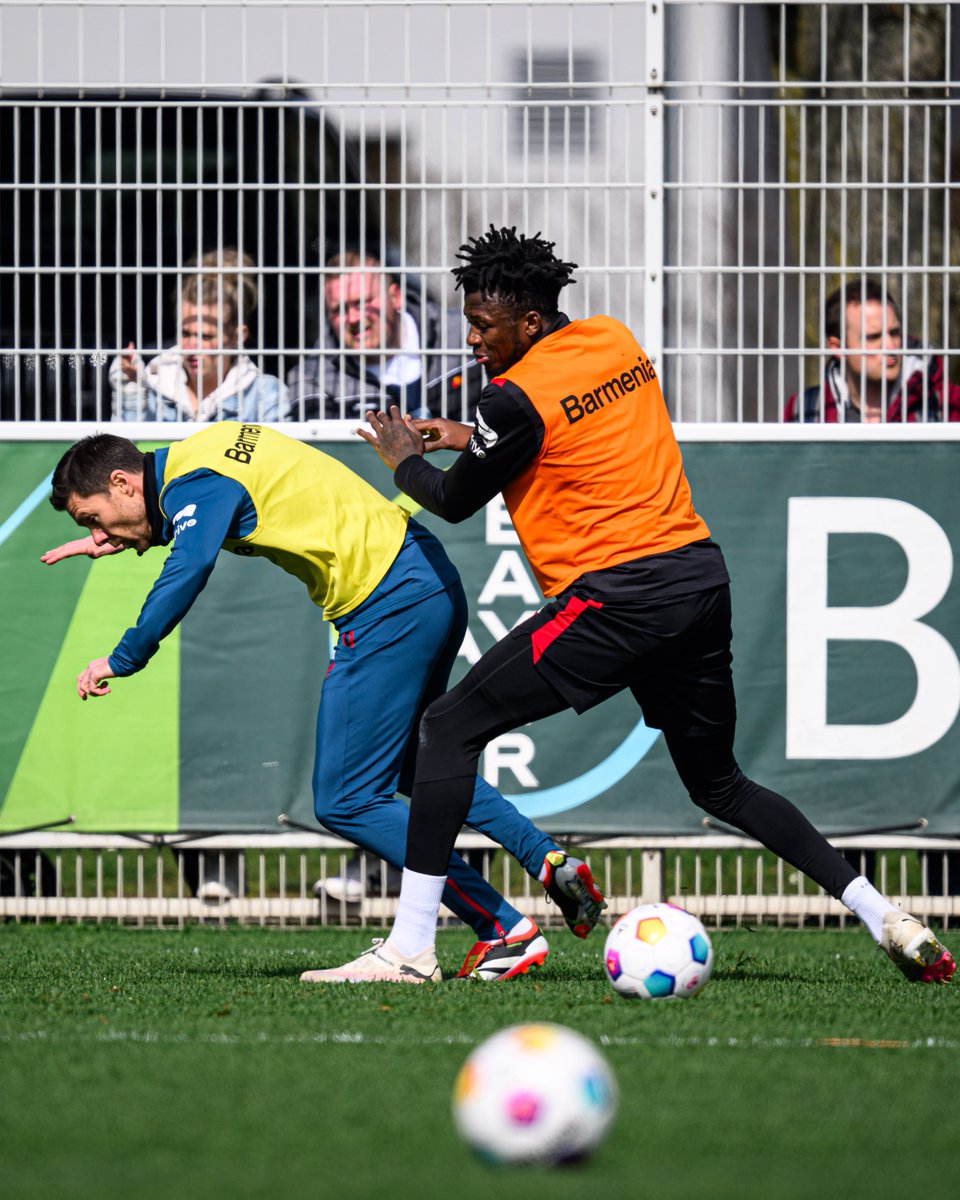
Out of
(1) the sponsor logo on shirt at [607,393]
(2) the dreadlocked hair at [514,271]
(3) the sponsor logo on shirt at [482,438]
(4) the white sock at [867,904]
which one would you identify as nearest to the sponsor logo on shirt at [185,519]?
(3) the sponsor logo on shirt at [482,438]

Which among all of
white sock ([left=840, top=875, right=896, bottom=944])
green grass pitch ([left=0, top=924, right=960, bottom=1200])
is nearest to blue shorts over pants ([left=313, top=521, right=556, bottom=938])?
green grass pitch ([left=0, top=924, right=960, bottom=1200])

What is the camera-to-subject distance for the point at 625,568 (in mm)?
5461

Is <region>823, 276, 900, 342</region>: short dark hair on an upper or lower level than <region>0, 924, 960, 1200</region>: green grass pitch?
upper

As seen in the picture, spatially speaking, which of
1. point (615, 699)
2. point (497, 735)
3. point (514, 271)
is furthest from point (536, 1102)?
point (615, 699)

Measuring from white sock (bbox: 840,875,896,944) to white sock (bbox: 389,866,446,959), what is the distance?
127cm

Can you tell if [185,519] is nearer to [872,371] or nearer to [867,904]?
[867,904]

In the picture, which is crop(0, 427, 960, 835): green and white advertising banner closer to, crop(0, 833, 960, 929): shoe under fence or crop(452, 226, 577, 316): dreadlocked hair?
crop(0, 833, 960, 929): shoe under fence

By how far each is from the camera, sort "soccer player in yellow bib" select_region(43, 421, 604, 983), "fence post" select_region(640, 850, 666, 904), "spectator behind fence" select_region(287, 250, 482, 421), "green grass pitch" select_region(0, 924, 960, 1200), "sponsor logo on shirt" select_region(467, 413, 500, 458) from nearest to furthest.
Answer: "green grass pitch" select_region(0, 924, 960, 1200) → "sponsor logo on shirt" select_region(467, 413, 500, 458) → "soccer player in yellow bib" select_region(43, 421, 604, 983) → "fence post" select_region(640, 850, 666, 904) → "spectator behind fence" select_region(287, 250, 482, 421)

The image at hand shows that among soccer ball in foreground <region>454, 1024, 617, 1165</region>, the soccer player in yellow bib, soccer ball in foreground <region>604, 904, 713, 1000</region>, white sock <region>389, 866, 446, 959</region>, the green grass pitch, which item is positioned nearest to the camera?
soccer ball in foreground <region>454, 1024, 617, 1165</region>

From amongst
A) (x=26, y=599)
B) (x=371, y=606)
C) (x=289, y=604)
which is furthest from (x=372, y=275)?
(x=371, y=606)

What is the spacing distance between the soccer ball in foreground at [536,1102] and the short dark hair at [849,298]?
5354 mm

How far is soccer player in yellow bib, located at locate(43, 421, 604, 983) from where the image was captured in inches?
230

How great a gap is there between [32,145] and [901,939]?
17.2 ft

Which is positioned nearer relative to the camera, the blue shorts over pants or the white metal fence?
the blue shorts over pants
